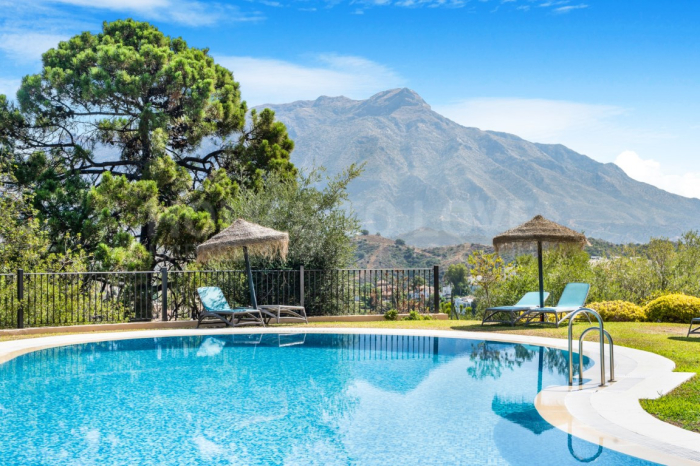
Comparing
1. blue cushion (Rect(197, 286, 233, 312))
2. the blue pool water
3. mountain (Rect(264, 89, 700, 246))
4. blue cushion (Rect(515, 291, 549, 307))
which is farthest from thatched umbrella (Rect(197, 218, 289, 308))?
mountain (Rect(264, 89, 700, 246))

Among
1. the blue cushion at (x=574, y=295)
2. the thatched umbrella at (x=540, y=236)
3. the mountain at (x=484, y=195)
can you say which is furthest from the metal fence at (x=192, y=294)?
the mountain at (x=484, y=195)

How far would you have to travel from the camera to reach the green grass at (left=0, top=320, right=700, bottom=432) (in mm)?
5352

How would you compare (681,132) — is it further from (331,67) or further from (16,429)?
(16,429)

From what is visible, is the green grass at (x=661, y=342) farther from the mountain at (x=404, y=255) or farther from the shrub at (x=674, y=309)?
the mountain at (x=404, y=255)

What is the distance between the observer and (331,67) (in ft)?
293

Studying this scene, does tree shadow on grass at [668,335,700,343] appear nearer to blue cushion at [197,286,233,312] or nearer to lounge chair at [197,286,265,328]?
lounge chair at [197,286,265,328]

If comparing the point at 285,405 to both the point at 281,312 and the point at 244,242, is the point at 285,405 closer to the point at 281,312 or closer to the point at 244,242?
the point at 244,242

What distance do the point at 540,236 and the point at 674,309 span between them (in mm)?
3432

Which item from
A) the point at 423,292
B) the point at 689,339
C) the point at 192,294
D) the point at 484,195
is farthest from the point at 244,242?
the point at 484,195

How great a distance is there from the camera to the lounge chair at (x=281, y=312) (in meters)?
13.8

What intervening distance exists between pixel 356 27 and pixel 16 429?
50.6 m

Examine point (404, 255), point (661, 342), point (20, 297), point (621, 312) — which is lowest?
point (661, 342)

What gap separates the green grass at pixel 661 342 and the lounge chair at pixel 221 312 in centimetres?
148

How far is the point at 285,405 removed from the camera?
6703mm
